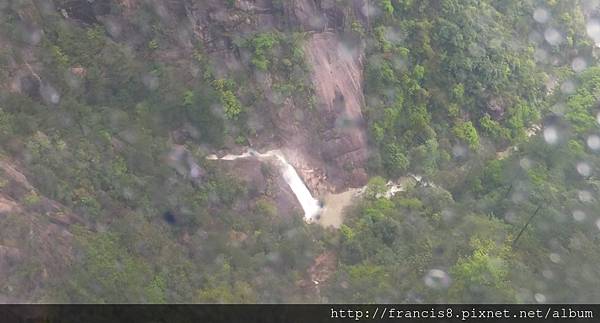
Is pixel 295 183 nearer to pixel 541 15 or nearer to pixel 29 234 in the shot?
pixel 29 234

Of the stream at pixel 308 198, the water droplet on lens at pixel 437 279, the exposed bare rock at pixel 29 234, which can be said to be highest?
the exposed bare rock at pixel 29 234

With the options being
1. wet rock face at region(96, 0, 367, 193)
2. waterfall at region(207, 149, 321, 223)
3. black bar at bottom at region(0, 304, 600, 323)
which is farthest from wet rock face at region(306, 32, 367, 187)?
black bar at bottom at region(0, 304, 600, 323)

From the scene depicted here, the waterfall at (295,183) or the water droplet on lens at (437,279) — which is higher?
the water droplet on lens at (437,279)

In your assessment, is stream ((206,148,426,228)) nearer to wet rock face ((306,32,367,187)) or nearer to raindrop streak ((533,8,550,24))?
wet rock face ((306,32,367,187))

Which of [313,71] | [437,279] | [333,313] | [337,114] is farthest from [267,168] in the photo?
[437,279]

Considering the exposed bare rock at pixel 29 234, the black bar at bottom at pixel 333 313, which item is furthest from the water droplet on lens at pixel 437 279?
the exposed bare rock at pixel 29 234

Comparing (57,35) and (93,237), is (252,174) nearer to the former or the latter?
(93,237)

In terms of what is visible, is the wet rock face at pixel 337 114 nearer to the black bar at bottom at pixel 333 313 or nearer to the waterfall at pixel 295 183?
the waterfall at pixel 295 183

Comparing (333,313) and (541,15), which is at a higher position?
(541,15)

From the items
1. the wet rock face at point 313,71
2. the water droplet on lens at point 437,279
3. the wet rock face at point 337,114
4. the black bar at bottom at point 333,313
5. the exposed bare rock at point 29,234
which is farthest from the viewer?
the wet rock face at point 337,114
